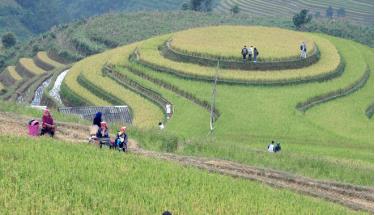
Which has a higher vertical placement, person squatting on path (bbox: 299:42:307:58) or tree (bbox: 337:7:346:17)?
tree (bbox: 337:7:346:17)

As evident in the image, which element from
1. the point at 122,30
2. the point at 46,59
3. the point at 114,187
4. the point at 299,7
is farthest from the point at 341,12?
the point at 114,187

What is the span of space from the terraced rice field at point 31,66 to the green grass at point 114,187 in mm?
55433

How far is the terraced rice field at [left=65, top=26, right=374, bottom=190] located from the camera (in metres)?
29.7

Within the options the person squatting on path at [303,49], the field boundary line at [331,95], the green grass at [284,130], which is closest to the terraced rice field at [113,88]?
the green grass at [284,130]

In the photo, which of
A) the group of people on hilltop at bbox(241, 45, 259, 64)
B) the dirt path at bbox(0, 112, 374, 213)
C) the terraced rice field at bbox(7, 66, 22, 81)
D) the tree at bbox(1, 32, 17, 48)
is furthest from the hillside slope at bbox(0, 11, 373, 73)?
the dirt path at bbox(0, 112, 374, 213)

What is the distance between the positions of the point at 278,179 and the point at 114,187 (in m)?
8.28

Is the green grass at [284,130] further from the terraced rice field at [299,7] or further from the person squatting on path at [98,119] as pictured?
the terraced rice field at [299,7]

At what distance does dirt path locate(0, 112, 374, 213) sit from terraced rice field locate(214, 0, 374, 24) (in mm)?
129852

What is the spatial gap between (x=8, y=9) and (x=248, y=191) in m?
147

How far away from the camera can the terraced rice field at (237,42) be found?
55.8 m

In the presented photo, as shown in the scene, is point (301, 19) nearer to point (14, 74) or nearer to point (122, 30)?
point (122, 30)

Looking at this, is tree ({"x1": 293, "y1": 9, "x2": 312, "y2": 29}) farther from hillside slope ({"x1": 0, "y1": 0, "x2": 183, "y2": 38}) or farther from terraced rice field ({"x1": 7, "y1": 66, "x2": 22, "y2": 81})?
hillside slope ({"x1": 0, "y1": 0, "x2": 183, "y2": 38})

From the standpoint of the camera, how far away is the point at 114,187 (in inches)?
723

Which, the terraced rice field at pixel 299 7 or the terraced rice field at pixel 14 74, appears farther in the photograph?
the terraced rice field at pixel 299 7
